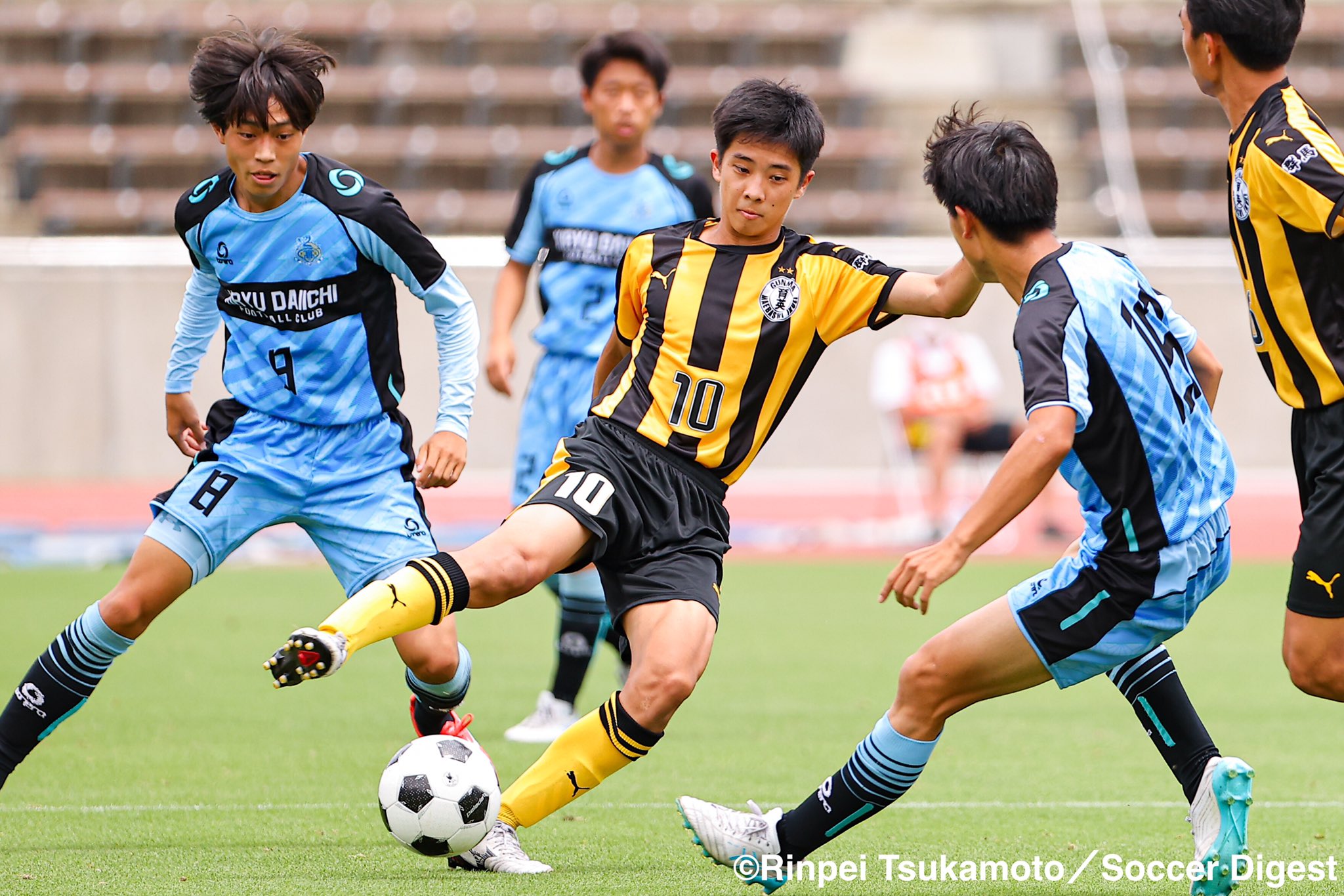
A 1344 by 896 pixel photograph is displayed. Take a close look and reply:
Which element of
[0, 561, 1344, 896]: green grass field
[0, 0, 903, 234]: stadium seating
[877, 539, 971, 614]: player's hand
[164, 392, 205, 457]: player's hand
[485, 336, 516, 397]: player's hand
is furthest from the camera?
[0, 0, 903, 234]: stadium seating

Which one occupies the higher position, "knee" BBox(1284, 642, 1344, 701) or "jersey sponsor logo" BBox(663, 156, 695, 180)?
"jersey sponsor logo" BBox(663, 156, 695, 180)

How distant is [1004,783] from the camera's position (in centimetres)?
521

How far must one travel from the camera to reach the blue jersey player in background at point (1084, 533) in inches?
141

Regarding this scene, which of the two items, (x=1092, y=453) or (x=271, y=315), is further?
(x=271, y=315)

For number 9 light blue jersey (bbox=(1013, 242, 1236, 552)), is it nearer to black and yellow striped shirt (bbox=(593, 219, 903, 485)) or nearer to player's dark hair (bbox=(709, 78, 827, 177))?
black and yellow striped shirt (bbox=(593, 219, 903, 485))

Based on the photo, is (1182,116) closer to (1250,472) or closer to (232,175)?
(1250,472)

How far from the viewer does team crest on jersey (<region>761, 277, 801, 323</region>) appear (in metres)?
4.20

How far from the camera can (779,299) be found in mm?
4211

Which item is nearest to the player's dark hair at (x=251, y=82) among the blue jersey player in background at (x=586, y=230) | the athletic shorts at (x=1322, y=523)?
the blue jersey player in background at (x=586, y=230)

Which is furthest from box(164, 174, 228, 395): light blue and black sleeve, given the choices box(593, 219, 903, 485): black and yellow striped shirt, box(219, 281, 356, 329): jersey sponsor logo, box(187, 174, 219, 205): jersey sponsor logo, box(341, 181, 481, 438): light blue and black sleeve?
box(593, 219, 903, 485): black and yellow striped shirt

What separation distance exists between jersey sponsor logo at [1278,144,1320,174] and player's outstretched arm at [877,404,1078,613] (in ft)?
2.78

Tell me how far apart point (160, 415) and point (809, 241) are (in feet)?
39.1

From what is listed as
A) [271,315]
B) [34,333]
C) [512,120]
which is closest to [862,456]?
[512,120]

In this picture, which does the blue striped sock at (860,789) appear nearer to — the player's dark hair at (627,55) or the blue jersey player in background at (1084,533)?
the blue jersey player in background at (1084,533)
